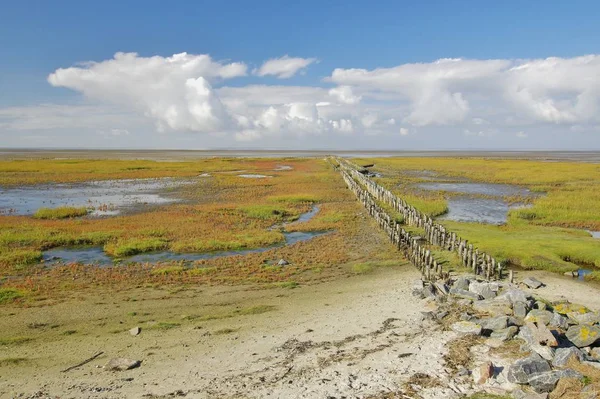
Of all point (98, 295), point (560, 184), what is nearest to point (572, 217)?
point (560, 184)

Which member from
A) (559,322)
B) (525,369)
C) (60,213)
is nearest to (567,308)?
(559,322)

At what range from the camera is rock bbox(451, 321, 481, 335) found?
12242mm

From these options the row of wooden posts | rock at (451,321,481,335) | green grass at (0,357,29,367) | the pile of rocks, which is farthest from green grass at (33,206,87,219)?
rock at (451,321,481,335)

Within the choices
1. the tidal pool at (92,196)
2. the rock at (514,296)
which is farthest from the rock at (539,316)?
the tidal pool at (92,196)

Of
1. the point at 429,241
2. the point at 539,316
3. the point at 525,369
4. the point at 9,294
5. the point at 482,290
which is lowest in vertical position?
the point at 9,294

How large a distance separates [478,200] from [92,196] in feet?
141

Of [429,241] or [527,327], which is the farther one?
[429,241]

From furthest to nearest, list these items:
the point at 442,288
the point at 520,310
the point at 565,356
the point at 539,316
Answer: the point at 442,288
the point at 520,310
the point at 539,316
the point at 565,356

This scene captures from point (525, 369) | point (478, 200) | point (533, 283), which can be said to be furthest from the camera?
point (478, 200)

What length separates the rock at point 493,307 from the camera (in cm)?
1341

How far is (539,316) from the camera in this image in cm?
1245

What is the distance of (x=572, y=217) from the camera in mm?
33312

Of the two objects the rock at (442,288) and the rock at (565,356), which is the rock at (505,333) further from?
the rock at (442,288)

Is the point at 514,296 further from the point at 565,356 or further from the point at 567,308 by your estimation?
the point at 565,356
